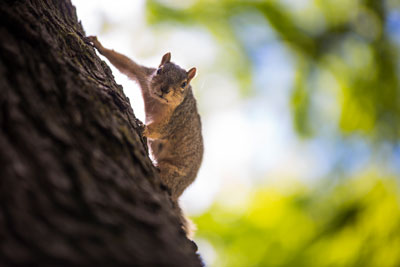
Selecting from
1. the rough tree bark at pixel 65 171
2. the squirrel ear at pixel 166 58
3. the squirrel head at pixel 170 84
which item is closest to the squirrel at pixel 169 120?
the squirrel head at pixel 170 84

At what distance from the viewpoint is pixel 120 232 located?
5.14ft

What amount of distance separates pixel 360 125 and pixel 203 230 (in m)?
4.43

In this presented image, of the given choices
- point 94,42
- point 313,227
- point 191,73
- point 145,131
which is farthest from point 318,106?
point 94,42

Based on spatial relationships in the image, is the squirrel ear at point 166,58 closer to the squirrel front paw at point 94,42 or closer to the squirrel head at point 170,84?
the squirrel head at point 170,84

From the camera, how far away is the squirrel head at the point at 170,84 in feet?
15.6

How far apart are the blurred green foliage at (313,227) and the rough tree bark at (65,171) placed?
21.7 feet

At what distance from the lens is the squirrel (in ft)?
15.2

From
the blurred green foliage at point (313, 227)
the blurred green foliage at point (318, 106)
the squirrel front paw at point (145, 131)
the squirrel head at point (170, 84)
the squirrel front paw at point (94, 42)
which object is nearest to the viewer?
the squirrel front paw at point (145, 131)

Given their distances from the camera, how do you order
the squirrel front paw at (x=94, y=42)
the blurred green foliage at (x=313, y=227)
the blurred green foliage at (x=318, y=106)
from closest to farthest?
the squirrel front paw at (x=94, y=42)
the blurred green foliage at (x=313, y=227)
the blurred green foliage at (x=318, y=106)

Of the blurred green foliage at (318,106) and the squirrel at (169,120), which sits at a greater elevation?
the blurred green foliage at (318,106)

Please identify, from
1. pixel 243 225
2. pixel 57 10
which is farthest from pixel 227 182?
pixel 57 10

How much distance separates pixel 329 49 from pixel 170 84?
17.8ft

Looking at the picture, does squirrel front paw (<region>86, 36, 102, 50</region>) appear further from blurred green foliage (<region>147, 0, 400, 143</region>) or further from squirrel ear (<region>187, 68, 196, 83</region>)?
blurred green foliage (<region>147, 0, 400, 143</region>)

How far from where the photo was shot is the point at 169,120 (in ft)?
15.8
